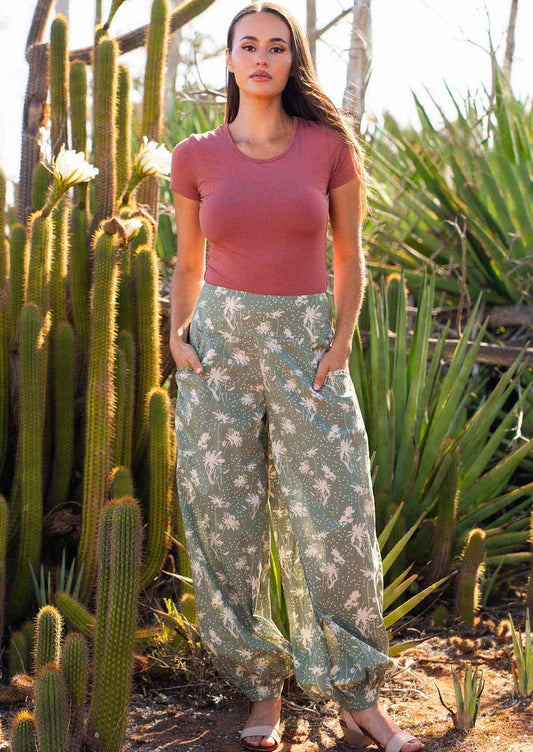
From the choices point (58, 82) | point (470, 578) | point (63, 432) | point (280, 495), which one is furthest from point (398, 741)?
point (58, 82)

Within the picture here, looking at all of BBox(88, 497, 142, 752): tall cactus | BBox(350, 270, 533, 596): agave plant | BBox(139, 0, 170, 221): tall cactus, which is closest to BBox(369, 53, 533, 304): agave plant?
BBox(350, 270, 533, 596): agave plant

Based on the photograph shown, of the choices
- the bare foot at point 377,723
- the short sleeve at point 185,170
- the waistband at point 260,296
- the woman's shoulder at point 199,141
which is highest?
the woman's shoulder at point 199,141

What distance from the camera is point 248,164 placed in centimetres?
246

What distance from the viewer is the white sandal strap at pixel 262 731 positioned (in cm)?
257

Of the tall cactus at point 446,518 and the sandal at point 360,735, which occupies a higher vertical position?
the tall cactus at point 446,518

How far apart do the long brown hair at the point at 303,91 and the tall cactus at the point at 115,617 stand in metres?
1.18

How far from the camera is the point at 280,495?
2.64 meters

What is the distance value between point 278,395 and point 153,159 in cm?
141

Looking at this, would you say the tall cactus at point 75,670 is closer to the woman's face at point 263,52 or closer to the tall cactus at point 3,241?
the woman's face at point 263,52

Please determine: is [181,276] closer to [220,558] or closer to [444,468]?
[220,558]

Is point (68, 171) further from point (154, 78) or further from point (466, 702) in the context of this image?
point (466, 702)

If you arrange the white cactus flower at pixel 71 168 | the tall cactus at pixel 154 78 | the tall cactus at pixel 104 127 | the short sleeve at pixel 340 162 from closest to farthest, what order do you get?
the short sleeve at pixel 340 162 → the white cactus flower at pixel 71 168 → the tall cactus at pixel 104 127 → the tall cactus at pixel 154 78

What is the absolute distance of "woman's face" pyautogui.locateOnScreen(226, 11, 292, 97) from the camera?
2471 mm

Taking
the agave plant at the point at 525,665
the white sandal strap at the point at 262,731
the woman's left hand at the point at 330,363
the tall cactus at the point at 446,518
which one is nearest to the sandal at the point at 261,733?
the white sandal strap at the point at 262,731
